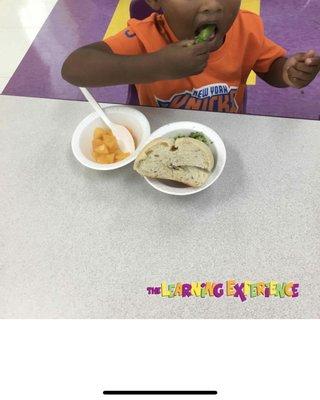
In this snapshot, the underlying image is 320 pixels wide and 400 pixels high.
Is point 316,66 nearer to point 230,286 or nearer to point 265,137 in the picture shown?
point 265,137

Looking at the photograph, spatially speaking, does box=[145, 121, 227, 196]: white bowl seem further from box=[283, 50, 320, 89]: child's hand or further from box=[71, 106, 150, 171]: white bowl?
box=[283, 50, 320, 89]: child's hand

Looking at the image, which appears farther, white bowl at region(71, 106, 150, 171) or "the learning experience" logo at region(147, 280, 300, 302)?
white bowl at region(71, 106, 150, 171)

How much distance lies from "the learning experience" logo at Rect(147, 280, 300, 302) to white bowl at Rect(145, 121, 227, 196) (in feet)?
0.48

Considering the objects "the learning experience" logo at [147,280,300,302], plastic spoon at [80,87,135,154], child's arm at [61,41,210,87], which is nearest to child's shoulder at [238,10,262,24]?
child's arm at [61,41,210,87]

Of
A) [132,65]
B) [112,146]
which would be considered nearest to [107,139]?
[112,146]

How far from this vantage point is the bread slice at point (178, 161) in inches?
23.3

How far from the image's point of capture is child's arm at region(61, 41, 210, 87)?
0.62 metres

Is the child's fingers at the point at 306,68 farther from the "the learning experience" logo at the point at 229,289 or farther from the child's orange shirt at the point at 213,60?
the "the learning experience" logo at the point at 229,289

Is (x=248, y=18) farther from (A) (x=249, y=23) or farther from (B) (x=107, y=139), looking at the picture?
(B) (x=107, y=139)

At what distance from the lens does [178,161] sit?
59 cm
